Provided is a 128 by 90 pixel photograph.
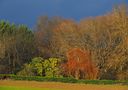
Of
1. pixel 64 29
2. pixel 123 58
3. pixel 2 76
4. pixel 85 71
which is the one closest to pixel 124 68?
pixel 123 58

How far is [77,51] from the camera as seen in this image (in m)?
71.8

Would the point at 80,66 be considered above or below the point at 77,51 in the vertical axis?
below

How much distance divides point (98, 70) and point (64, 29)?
12.9 meters

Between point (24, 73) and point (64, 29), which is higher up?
point (64, 29)

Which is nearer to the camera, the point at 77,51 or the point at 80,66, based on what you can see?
the point at 80,66

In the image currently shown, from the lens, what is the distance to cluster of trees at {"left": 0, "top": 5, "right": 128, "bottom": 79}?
7006 centimetres

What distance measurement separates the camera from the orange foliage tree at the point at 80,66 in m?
70.1

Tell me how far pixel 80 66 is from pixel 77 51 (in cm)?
282

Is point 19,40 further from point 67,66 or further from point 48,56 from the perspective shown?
point 67,66

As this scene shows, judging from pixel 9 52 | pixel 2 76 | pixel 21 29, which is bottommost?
pixel 2 76

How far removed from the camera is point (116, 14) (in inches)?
2778

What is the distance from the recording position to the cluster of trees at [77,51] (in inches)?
2758

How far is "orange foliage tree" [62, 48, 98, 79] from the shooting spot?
70.1m

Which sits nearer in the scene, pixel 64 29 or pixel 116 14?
pixel 116 14
